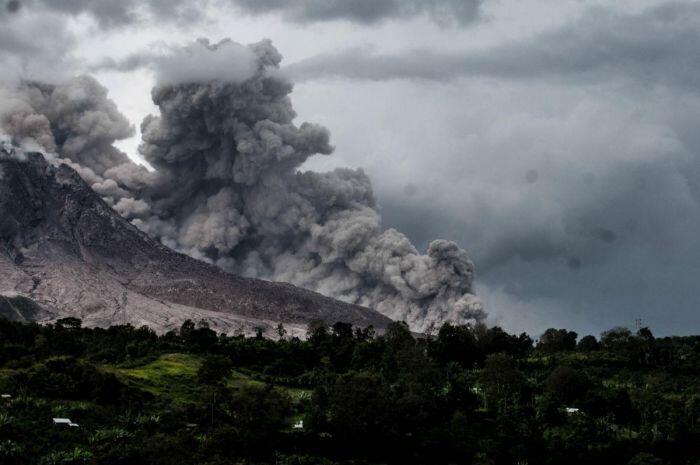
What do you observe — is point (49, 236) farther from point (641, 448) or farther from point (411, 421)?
point (641, 448)

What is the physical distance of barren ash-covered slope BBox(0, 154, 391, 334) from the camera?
6393 inches

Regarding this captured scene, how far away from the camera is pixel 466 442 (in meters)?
74.4

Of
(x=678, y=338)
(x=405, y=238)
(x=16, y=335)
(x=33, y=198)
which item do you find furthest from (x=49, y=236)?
(x=678, y=338)

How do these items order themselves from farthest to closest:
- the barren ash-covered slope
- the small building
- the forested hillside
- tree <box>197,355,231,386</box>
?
the barren ash-covered slope
tree <box>197,355,231,386</box>
the small building
the forested hillside

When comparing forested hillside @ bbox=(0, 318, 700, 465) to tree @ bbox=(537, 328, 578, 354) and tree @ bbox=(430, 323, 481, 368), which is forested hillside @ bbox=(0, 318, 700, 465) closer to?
tree @ bbox=(430, 323, 481, 368)

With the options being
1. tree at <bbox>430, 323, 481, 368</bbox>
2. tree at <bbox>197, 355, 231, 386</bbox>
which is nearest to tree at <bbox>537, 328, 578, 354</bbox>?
tree at <bbox>430, 323, 481, 368</bbox>

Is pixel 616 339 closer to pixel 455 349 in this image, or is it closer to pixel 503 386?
pixel 455 349

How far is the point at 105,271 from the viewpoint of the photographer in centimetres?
17562

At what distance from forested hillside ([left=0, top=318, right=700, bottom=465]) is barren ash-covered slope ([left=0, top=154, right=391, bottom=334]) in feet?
186

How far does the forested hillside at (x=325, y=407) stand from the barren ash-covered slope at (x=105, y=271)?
186ft

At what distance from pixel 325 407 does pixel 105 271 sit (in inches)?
4141

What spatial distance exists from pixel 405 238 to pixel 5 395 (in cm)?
10603

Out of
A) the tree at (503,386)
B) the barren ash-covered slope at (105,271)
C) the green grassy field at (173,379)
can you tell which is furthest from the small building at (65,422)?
the barren ash-covered slope at (105,271)

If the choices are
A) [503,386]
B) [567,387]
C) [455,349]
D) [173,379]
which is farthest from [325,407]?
[455,349]
